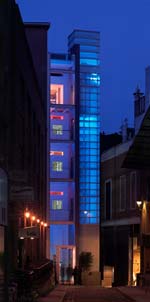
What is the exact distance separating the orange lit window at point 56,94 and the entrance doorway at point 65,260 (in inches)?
464

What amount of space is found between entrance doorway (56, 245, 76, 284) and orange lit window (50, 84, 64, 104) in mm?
11783

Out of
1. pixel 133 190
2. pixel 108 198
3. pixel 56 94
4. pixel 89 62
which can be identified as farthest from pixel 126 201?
pixel 56 94

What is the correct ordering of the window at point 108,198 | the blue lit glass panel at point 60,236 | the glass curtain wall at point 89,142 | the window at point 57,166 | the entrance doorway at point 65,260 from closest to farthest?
the window at point 108,198 → the entrance doorway at point 65,260 → the glass curtain wall at point 89,142 → the blue lit glass panel at point 60,236 → the window at point 57,166

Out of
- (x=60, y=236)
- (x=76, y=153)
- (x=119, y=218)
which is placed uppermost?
(x=76, y=153)

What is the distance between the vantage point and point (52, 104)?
2173 inches

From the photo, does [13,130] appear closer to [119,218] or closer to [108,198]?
[119,218]

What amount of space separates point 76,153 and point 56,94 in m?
6.00

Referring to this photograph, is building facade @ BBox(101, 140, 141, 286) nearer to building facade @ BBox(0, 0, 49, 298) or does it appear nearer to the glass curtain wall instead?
the glass curtain wall

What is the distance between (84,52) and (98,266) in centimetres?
1711

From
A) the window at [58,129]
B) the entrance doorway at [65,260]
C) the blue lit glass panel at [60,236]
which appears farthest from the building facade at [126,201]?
the window at [58,129]

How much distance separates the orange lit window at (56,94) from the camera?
185 feet

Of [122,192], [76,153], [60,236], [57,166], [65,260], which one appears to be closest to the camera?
[122,192]

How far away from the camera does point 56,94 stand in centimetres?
5747

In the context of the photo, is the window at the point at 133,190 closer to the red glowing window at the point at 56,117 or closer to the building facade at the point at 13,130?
the red glowing window at the point at 56,117
